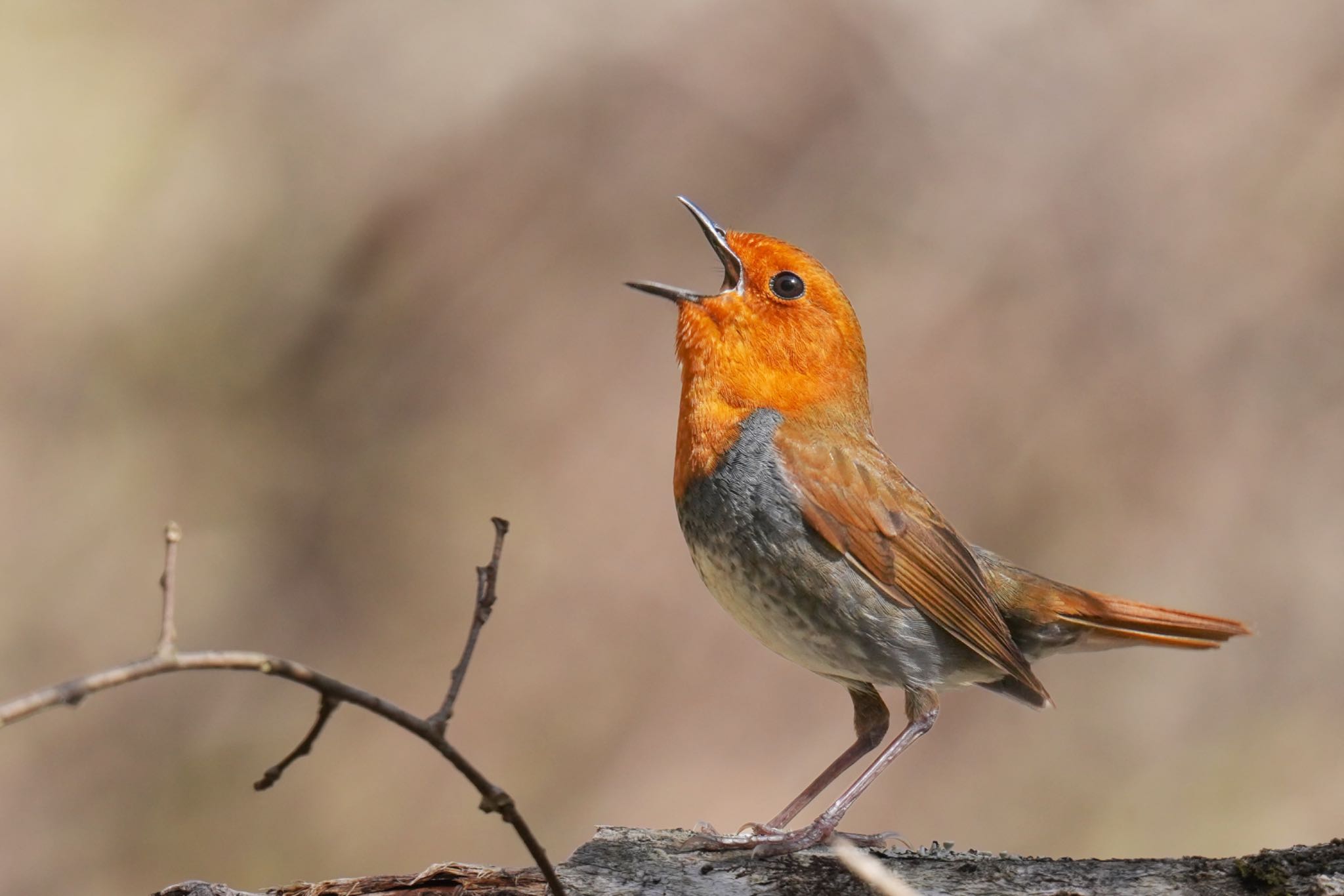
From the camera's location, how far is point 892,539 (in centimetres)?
359

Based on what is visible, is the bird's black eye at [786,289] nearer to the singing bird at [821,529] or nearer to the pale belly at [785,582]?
the singing bird at [821,529]

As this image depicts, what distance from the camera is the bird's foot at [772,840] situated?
9.85ft

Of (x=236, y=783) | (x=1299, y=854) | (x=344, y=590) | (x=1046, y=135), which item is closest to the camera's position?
(x=1299, y=854)

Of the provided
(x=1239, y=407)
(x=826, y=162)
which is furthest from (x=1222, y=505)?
(x=826, y=162)

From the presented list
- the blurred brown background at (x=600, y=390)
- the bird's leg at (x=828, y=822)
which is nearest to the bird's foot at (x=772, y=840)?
the bird's leg at (x=828, y=822)

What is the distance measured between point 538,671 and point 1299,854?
4207 mm

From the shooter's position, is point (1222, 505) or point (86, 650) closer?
point (86, 650)

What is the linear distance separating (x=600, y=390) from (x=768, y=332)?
128 inches

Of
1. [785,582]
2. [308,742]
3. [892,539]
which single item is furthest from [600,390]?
[308,742]

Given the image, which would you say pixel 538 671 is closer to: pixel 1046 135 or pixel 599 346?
pixel 599 346

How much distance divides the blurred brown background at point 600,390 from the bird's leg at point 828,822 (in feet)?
9.30

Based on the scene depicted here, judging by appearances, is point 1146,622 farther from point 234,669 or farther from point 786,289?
point 234,669

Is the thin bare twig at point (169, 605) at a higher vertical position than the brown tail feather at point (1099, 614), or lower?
lower

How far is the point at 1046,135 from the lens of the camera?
7.61m
